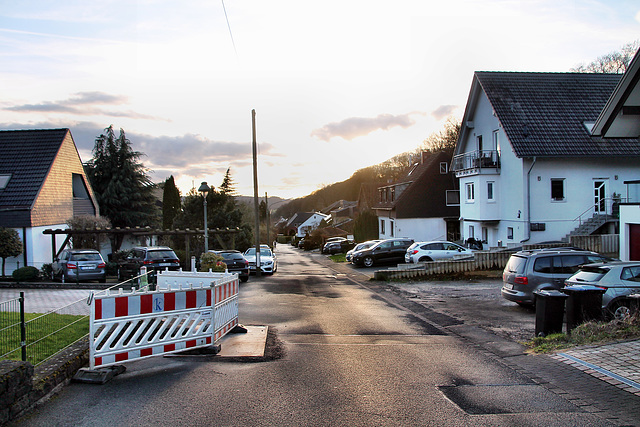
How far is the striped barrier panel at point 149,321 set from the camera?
22.8 feet

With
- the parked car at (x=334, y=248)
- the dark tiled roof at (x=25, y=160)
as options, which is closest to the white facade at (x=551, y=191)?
the parked car at (x=334, y=248)

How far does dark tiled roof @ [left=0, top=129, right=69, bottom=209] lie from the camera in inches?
1064

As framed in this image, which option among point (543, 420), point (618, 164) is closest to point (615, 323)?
point (543, 420)

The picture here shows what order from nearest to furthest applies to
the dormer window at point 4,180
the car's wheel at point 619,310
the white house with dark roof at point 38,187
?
the car's wheel at point 619,310 → the white house with dark roof at point 38,187 → the dormer window at point 4,180

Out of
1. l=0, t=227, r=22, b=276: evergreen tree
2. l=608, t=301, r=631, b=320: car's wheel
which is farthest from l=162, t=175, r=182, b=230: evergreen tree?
l=608, t=301, r=631, b=320: car's wheel

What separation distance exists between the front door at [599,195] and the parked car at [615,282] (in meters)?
20.0

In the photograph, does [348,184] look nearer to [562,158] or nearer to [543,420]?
[562,158]

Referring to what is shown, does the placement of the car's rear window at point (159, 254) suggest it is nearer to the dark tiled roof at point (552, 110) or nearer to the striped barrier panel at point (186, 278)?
the striped barrier panel at point (186, 278)

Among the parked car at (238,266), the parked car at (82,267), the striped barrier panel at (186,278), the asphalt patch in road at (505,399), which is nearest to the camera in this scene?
the asphalt patch in road at (505,399)

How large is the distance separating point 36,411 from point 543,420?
5.54 m

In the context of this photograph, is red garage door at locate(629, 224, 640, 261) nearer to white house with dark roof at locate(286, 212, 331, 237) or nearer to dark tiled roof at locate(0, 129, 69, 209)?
dark tiled roof at locate(0, 129, 69, 209)

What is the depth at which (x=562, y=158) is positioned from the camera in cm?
2872

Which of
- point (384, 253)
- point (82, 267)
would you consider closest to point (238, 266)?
point (82, 267)

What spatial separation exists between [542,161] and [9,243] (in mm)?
27927
